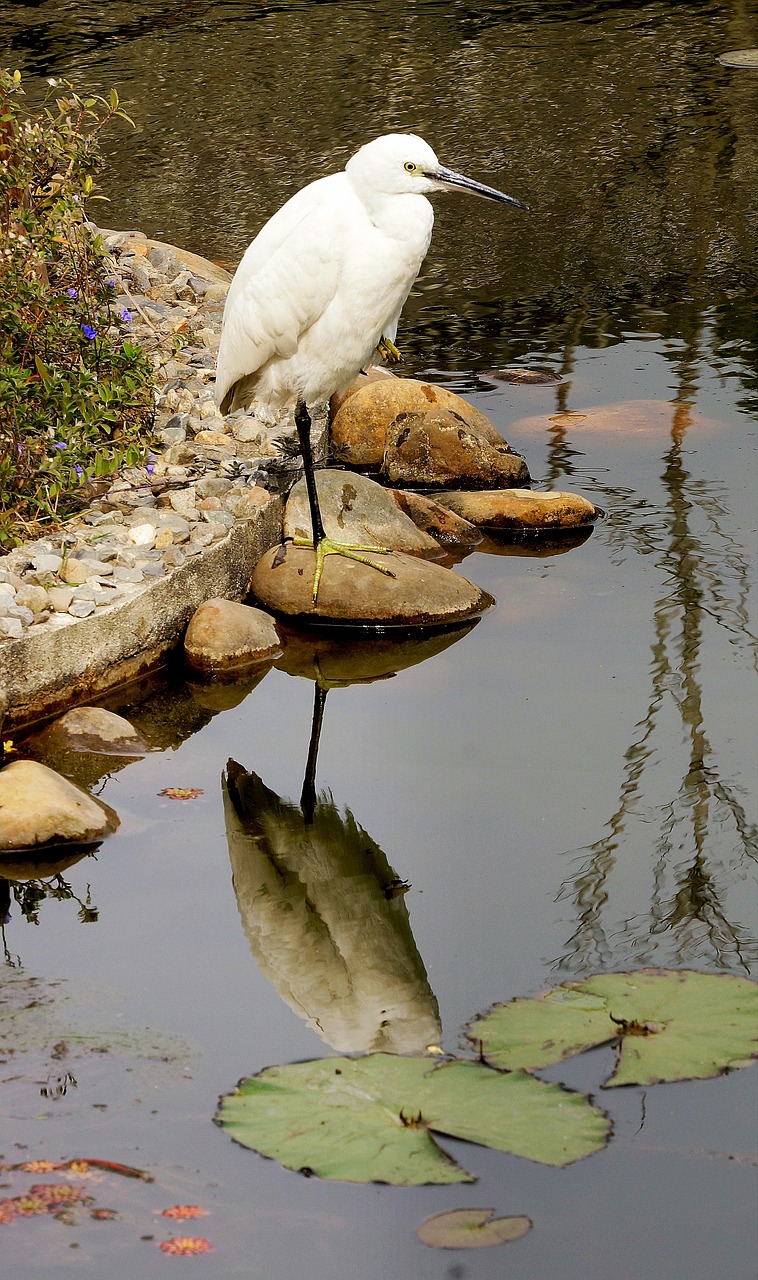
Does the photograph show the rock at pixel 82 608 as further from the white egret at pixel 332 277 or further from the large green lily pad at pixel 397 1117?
the large green lily pad at pixel 397 1117

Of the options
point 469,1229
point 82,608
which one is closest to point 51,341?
point 82,608

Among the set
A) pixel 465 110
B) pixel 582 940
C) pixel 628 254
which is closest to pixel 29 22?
pixel 465 110

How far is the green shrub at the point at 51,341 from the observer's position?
4262mm

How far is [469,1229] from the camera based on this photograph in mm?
2201

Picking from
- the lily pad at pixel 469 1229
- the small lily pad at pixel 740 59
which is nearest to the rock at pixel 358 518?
the lily pad at pixel 469 1229

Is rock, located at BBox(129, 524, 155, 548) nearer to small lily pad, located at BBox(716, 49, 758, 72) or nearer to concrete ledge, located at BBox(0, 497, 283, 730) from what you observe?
concrete ledge, located at BBox(0, 497, 283, 730)

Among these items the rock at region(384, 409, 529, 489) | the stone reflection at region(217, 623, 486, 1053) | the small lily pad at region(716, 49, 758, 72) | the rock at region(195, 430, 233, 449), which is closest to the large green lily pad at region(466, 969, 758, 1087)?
the stone reflection at region(217, 623, 486, 1053)

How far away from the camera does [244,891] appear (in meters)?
3.12

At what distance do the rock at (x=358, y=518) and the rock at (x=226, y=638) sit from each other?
510 millimetres

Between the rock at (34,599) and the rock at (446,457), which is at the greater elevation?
the rock at (446,457)

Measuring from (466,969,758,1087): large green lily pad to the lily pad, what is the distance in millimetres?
306

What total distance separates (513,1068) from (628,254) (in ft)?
18.1

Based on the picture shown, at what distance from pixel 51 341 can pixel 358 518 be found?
1095 millimetres

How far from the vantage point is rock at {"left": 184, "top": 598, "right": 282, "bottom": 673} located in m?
4.04
